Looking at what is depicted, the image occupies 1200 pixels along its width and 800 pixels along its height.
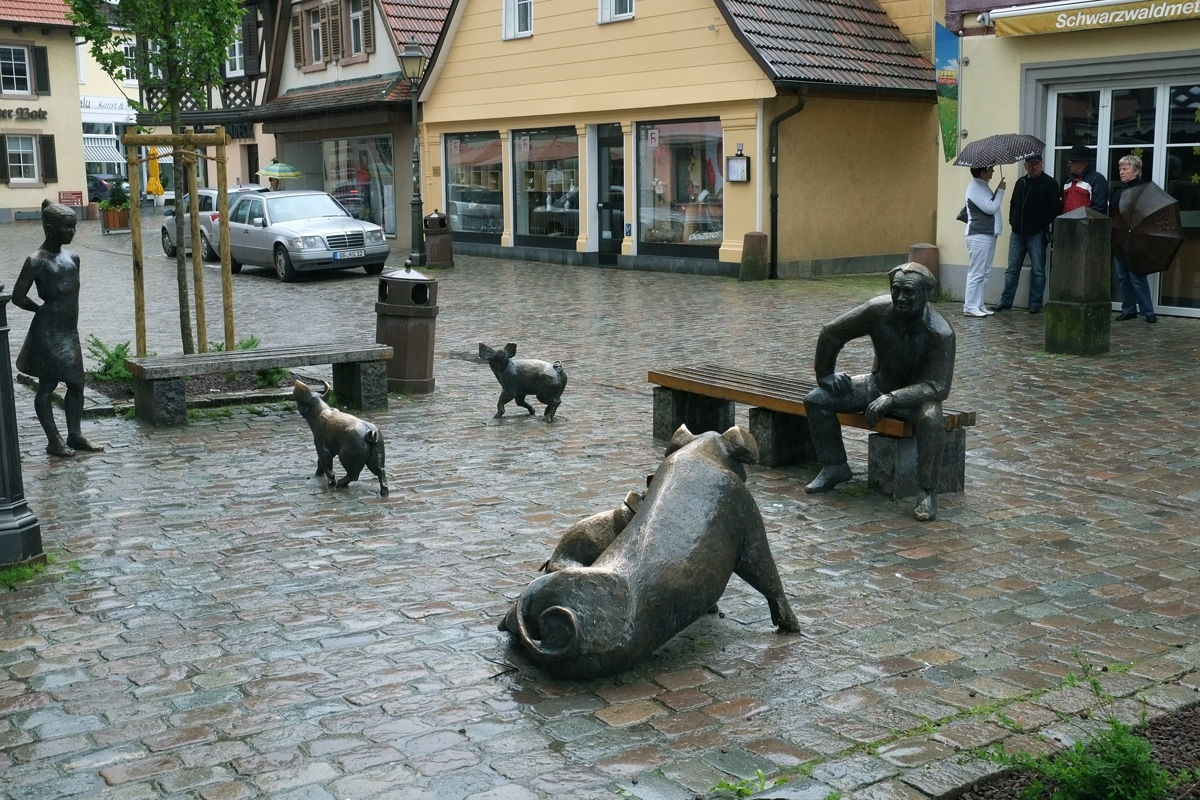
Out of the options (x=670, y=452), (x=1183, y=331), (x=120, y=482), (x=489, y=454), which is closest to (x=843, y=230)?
(x=1183, y=331)

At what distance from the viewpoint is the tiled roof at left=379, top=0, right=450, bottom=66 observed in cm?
2892

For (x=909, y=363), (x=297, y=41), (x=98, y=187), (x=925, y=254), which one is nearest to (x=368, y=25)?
(x=297, y=41)

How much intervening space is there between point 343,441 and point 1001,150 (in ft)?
33.3

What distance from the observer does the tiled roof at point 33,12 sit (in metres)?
44.3

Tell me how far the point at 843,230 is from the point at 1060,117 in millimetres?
6355

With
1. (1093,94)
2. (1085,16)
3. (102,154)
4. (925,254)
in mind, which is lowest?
(925,254)

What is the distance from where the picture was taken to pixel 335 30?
3136 cm

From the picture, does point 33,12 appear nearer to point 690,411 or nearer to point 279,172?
point 279,172

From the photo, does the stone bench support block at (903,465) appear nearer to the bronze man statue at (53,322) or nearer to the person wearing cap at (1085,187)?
the bronze man statue at (53,322)

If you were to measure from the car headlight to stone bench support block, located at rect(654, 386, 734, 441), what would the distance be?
14.4 m

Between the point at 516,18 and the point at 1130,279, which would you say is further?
the point at 516,18

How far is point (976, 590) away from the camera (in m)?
5.59

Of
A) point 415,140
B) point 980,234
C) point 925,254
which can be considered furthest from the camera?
point 415,140

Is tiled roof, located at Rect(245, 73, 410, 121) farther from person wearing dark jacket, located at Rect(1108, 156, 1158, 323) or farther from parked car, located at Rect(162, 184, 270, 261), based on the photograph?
person wearing dark jacket, located at Rect(1108, 156, 1158, 323)
